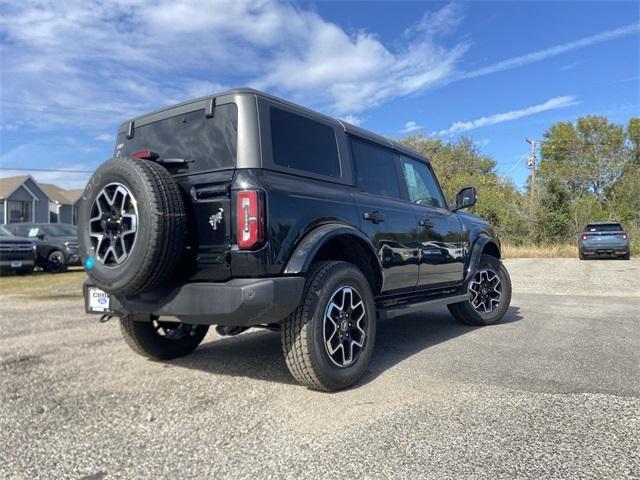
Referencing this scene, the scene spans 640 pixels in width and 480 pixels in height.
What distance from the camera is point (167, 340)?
4391 millimetres

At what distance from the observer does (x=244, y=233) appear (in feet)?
9.99

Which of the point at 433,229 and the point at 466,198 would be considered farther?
the point at 466,198

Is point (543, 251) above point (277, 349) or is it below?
above

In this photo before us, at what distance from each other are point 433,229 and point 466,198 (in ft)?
3.10

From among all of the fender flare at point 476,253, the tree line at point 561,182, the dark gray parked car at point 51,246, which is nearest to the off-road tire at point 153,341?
the fender flare at point 476,253

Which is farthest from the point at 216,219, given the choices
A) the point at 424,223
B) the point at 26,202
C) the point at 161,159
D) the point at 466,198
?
the point at 26,202

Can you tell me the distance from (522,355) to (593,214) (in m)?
27.0

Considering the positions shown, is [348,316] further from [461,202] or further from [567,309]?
[567,309]

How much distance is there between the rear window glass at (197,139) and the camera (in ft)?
10.9

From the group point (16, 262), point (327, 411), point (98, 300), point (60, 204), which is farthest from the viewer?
point (60, 204)

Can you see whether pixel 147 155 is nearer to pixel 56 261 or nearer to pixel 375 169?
pixel 375 169

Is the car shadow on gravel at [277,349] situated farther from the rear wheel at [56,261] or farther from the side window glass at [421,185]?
the rear wheel at [56,261]

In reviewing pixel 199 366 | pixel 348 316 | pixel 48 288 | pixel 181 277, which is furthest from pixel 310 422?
pixel 48 288

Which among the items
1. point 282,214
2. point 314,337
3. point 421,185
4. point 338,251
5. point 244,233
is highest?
point 421,185
